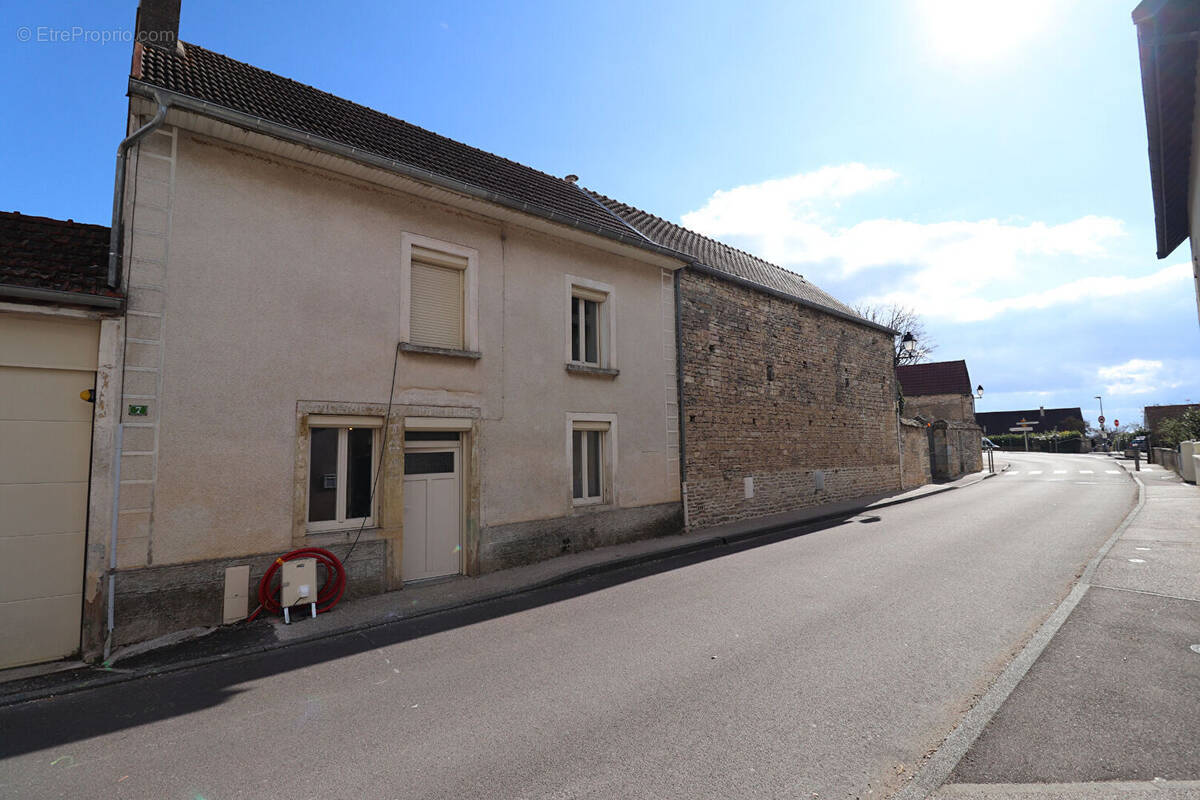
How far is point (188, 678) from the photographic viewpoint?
4.66m

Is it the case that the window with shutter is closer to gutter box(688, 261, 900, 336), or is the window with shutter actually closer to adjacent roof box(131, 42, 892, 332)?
adjacent roof box(131, 42, 892, 332)

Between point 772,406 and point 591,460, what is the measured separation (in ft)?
19.3

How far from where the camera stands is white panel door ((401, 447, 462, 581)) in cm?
762

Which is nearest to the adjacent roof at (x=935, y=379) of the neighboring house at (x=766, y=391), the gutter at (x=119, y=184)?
the neighboring house at (x=766, y=391)

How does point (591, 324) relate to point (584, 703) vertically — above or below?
above

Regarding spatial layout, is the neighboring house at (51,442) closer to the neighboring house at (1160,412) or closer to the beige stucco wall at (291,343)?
the beige stucco wall at (291,343)

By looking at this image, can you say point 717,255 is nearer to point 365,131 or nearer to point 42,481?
point 365,131

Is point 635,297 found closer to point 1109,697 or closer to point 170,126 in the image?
point 170,126

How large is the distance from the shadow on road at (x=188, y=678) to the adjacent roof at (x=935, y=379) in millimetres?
33851

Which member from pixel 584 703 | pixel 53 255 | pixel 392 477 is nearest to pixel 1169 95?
pixel 584 703

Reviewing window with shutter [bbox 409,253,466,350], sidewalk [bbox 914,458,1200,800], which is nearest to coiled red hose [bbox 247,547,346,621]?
window with shutter [bbox 409,253,466,350]

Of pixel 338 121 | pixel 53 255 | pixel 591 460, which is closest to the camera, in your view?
pixel 53 255

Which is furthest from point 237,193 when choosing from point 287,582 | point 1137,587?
point 1137,587

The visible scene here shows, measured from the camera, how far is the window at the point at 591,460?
31.8 ft
